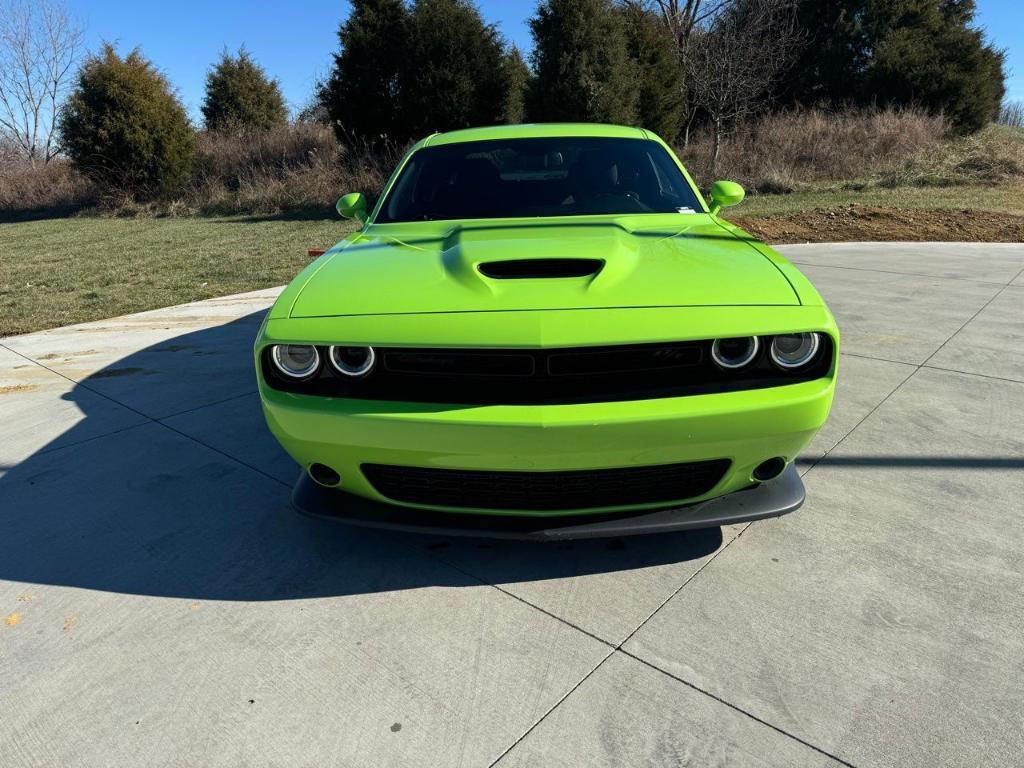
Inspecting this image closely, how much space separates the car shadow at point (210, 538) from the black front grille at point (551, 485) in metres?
0.35

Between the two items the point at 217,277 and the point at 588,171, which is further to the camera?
the point at 217,277

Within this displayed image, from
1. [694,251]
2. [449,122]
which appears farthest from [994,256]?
[449,122]

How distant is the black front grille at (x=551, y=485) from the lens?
200cm

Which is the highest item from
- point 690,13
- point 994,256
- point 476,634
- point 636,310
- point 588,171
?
point 690,13

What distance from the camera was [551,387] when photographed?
1.93 metres

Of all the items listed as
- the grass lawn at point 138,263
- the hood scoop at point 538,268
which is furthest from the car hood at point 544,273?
the grass lawn at point 138,263

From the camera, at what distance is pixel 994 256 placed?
325 inches

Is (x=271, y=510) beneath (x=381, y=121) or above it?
beneath

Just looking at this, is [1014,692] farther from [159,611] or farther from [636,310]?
[159,611]

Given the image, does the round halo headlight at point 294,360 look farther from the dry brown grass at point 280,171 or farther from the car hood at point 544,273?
the dry brown grass at point 280,171

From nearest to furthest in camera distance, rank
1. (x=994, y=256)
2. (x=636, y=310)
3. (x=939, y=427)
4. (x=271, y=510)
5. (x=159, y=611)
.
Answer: (x=636, y=310) < (x=159, y=611) < (x=271, y=510) < (x=939, y=427) < (x=994, y=256)

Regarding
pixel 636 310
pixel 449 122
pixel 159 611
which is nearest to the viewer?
pixel 636 310

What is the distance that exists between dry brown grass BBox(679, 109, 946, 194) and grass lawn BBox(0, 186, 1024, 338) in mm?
1778

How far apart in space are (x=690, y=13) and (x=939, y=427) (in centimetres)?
2801
